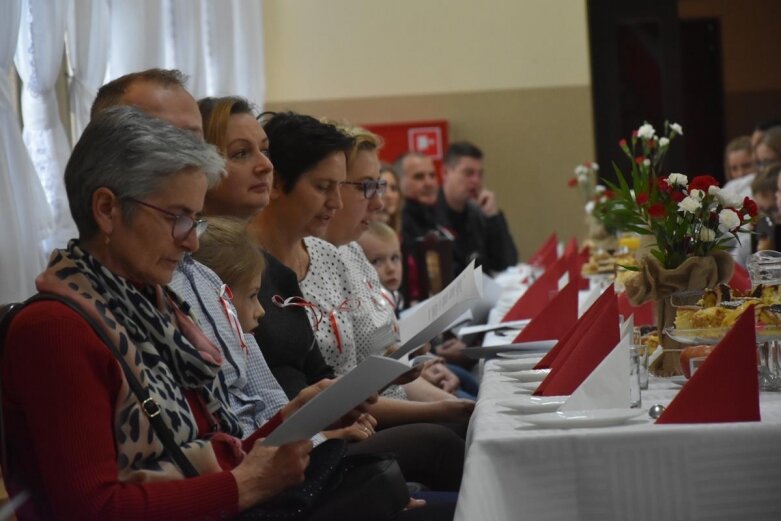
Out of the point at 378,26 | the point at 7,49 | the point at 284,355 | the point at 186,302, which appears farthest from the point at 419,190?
the point at 186,302

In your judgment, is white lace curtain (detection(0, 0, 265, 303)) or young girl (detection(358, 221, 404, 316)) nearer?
white lace curtain (detection(0, 0, 265, 303))

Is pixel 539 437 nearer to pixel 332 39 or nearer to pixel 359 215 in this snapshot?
pixel 359 215

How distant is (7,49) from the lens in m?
3.94

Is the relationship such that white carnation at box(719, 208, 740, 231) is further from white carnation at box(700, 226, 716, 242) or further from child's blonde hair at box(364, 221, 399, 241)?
child's blonde hair at box(364, 221, 399, 241)

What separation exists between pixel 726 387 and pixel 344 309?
5.59 ft

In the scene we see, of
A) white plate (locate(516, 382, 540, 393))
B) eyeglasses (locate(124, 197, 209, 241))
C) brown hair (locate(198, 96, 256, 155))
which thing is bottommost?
white plate (locate(516, 382, 540, 393))

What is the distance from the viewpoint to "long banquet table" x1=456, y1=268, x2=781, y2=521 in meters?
1.99

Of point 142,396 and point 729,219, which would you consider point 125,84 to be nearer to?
point 142,396

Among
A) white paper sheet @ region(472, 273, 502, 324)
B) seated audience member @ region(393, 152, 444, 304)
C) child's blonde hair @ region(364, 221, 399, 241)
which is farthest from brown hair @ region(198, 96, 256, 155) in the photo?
seated audience member @ region(393, 152, 444, 304)

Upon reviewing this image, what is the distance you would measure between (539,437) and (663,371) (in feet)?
2.64

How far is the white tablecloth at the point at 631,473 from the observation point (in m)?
1.99

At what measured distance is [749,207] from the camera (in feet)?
9.50

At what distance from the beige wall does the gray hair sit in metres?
8.61

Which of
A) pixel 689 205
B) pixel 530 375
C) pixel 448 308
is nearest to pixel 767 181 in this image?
pixel 689 205
